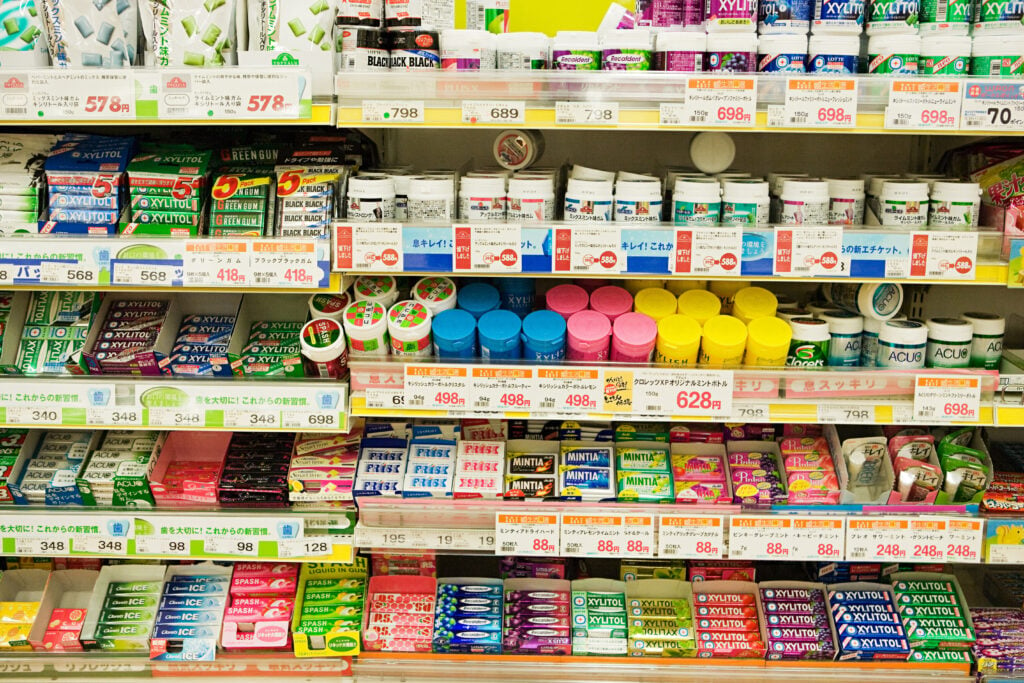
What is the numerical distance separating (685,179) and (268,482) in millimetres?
1183

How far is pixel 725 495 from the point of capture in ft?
6.84

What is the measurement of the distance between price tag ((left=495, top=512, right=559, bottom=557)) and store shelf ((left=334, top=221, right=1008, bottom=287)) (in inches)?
22.0

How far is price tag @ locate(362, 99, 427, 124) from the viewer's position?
181 centimetres

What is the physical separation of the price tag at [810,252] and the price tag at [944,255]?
145mm

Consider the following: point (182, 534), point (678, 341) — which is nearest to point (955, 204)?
point (678, 341)

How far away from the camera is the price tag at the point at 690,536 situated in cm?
201

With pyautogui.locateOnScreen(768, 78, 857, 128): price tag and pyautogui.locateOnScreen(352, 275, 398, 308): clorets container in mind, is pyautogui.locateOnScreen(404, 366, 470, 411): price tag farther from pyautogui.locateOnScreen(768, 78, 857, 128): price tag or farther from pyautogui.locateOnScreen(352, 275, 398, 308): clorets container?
pyautogui.locateOnScreen(768, 78, 857, 128): price tag

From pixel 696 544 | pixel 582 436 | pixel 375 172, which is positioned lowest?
pixel 696 544

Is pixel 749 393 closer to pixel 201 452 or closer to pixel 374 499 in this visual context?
pixel 374 499

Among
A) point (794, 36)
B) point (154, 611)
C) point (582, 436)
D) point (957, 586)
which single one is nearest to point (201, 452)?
point (154, 611)

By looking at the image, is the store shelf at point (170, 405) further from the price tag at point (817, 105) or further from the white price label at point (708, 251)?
the price tag at point (817, 105)

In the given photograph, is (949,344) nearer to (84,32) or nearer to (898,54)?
(898,54)

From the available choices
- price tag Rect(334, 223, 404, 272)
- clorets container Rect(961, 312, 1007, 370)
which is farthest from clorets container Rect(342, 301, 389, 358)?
clorets container Rect(961, 312, 1007, 370)

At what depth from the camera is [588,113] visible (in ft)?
5.88
